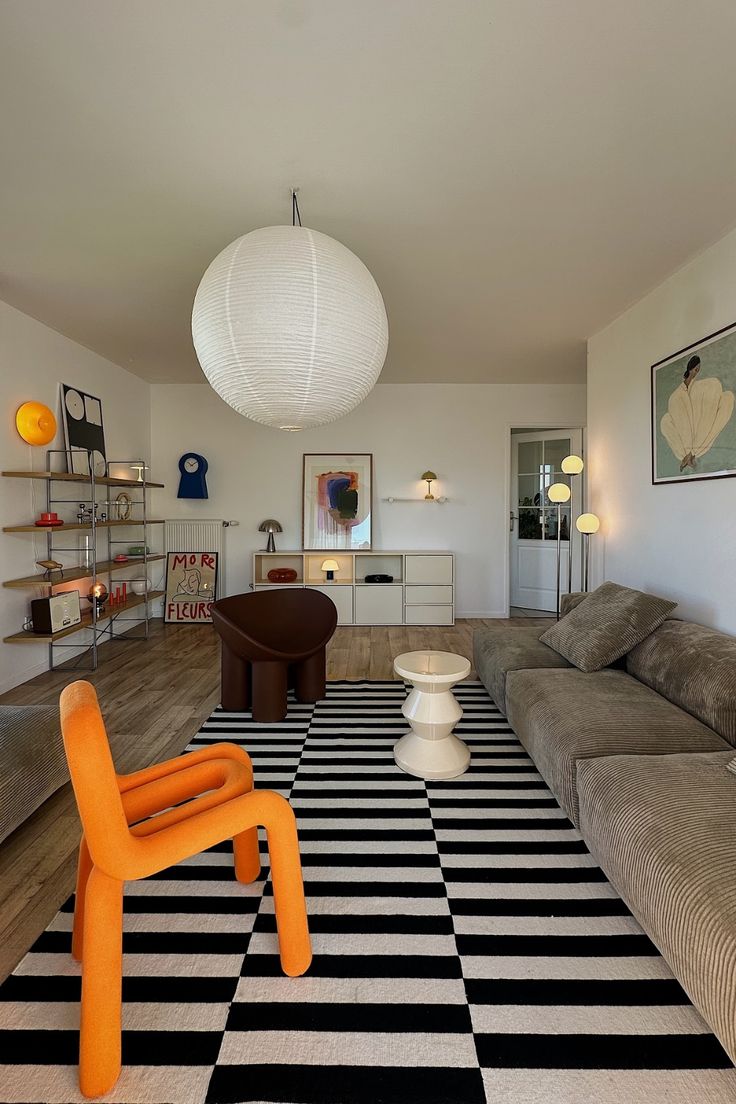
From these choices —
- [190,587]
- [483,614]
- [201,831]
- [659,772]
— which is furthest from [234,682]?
[483,614]

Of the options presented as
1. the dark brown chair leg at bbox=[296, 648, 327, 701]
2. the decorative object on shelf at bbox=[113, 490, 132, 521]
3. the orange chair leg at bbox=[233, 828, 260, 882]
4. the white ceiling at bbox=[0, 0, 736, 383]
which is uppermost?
the white ceiling at bbox=[0, 0, 736, 383]

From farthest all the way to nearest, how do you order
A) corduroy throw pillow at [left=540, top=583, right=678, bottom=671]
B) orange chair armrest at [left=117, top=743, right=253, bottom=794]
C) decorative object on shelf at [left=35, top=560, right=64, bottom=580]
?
decorative object on shelf at [left=35, top=560, right=64, bottom=580] → corduroy throw pillow at [left=540, top=583, right=678, bottom=671] → orange chair armrest at [left=117, top=743, right=253, bottom=794]

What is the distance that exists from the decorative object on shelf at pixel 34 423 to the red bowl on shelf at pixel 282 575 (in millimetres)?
2721

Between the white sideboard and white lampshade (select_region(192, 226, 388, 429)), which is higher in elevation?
white lampshade (select_region(192, 226, 388, 429))

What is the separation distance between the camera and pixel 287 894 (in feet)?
4.89

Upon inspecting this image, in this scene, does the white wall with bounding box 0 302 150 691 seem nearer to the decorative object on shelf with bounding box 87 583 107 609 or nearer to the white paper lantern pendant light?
the decorative object on shelf with bounding box 87 583 107 609

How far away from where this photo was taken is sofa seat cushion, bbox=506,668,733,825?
2.10 metres

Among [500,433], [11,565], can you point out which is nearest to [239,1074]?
[11,565]

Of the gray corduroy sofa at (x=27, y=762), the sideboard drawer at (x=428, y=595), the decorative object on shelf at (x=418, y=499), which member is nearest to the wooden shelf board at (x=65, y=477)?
the gray corduroy sofa at (x=27, y=762)

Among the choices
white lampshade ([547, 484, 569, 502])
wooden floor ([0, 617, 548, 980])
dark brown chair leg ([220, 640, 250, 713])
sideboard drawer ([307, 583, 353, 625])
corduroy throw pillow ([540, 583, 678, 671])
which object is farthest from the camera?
sideboard drawer ([307, 583, 353, 625])

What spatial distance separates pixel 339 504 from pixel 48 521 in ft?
10.3

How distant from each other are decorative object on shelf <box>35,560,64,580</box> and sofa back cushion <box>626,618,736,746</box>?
13.0 ft

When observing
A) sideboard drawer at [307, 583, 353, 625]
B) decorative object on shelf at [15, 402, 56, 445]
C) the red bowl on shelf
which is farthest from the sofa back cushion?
decorative object on shelf at [15, 402, 56, 445]

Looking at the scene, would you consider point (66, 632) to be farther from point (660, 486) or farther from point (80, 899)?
point (660, 486)
